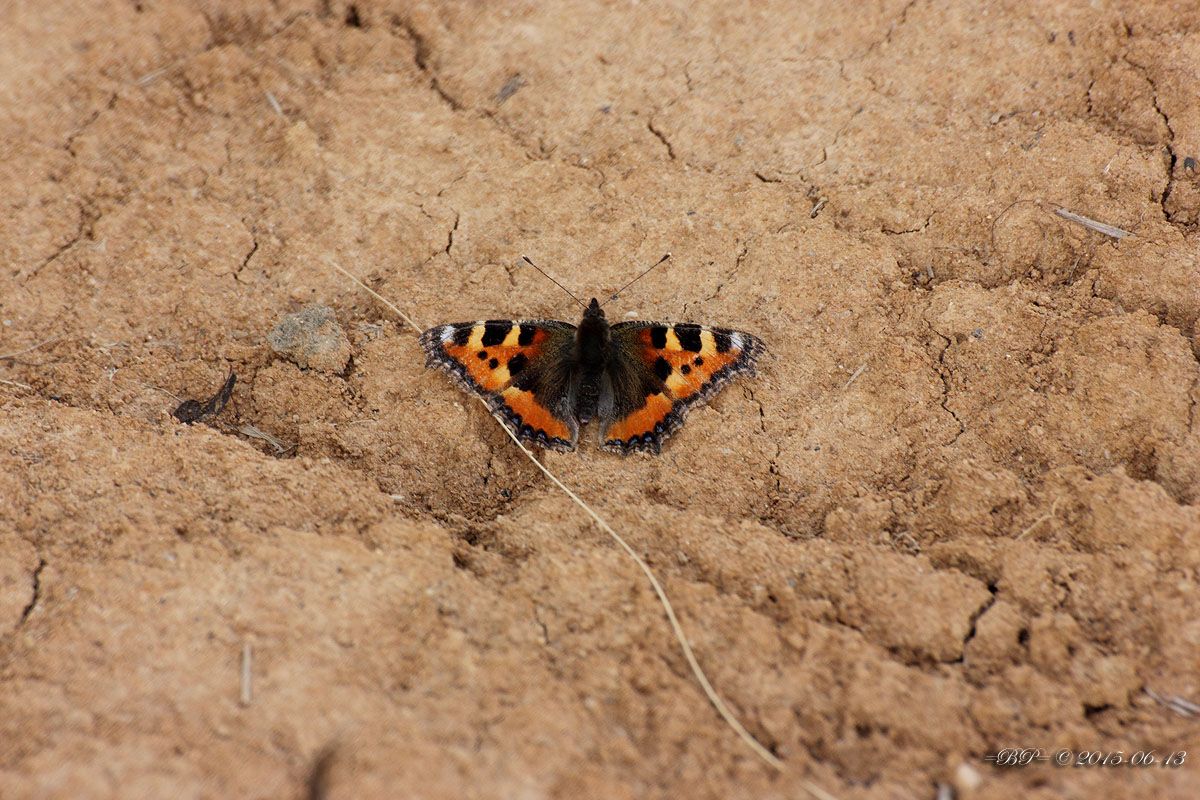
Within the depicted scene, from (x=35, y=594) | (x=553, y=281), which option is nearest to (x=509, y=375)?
(x=553, y=281)

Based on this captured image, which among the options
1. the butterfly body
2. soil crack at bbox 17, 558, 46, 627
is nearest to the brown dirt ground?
soil crack at bbox 17, 558, 46, 627

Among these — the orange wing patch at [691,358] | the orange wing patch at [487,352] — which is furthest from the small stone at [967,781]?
the orange wing patch at [487,352]

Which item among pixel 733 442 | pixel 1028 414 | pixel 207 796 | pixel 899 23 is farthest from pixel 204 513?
pixel 899 23

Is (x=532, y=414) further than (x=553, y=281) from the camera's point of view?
No

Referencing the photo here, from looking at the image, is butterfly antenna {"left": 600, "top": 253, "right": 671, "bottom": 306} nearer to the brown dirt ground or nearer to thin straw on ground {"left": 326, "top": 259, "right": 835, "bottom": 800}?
the brown dirt ground

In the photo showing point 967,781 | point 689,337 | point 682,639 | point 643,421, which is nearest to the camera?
point 967,781

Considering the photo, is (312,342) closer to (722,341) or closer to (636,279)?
(636,279)

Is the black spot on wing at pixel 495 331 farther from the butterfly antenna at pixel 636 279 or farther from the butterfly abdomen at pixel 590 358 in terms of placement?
the butterfly antenna at pixel 636 279

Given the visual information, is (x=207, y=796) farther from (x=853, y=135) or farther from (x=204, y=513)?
(x=853, y=135)
